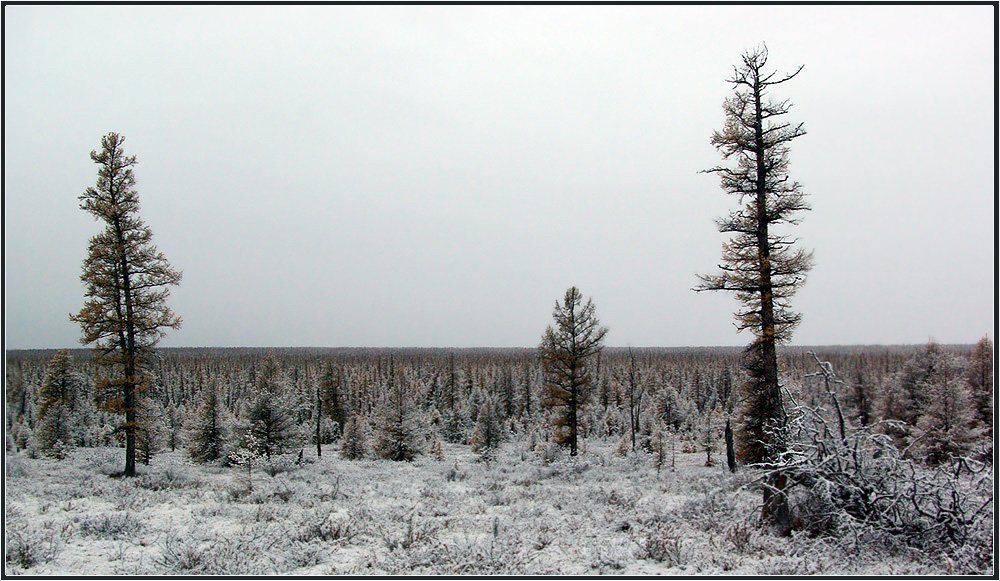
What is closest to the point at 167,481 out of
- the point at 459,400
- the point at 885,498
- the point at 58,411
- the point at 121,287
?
the point at 121,287

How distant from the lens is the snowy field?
7.63 metres

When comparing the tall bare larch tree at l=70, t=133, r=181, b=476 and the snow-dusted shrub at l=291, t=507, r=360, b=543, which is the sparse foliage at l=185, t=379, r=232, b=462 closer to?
the tall bare larch tree at l=70, t=133, r=181, b=476

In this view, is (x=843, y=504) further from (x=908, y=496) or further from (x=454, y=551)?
(x=454, y=551)

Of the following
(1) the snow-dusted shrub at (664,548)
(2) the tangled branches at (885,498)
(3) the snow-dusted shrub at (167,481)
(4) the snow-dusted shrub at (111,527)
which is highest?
(2) the tangled branches at (885,498)

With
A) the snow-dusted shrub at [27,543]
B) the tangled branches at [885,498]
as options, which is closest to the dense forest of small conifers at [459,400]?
the snow-dusted shrub at [27,543]

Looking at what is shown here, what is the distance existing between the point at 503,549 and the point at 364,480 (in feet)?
35.0

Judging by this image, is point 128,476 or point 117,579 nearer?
point 117,579

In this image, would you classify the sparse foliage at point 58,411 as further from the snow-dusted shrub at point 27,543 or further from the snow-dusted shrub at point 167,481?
the snow-dusted shrub at point 27,543

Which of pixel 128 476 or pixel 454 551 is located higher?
pixel 454 551

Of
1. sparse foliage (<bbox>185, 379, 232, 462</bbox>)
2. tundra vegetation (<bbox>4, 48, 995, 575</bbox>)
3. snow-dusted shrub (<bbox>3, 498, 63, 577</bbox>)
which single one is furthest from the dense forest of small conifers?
snow-dusted shrub (<bbox>3, 498, 63, 577</bbox>)

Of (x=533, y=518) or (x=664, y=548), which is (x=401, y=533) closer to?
(x=533, y=518)

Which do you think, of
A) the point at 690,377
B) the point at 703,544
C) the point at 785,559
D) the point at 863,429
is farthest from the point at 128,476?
the point at 690,377

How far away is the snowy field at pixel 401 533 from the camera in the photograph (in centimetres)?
763

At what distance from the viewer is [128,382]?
55.8 feet
